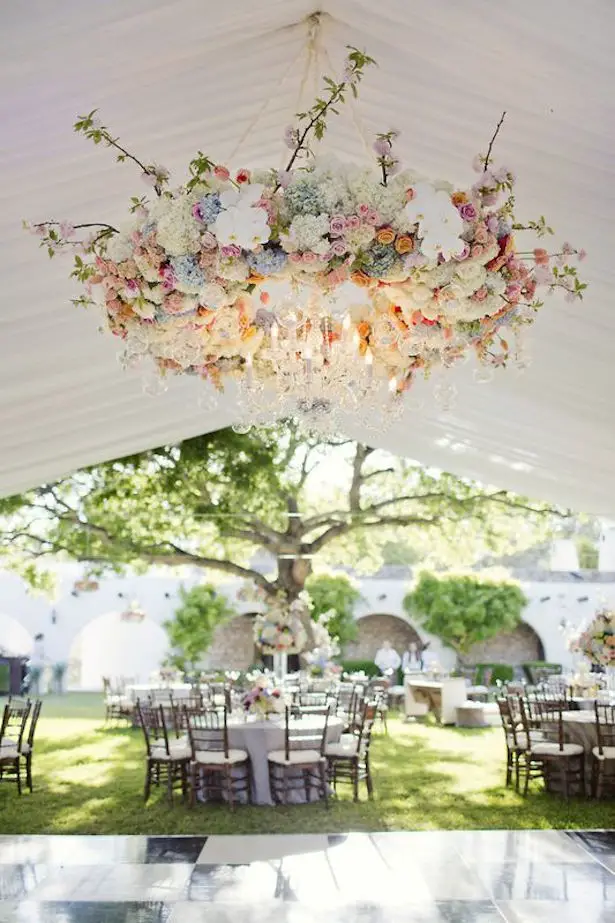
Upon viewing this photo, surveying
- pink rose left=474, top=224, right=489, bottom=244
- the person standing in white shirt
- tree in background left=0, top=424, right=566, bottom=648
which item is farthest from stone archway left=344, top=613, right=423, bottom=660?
pink rose left=474, top=224, right=489, bottom=244

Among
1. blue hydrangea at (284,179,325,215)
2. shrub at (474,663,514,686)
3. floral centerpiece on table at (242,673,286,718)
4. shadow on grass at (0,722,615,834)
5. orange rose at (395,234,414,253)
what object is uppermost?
blue hydrangea at (284,179,325,215)

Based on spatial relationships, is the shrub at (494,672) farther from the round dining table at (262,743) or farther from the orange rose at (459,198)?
the orange rose at (459,198)

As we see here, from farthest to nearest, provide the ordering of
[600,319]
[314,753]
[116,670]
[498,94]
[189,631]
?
[116,670], [189,631], [314,753], [600,319], [498,94]

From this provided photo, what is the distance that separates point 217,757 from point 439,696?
31.6 ft

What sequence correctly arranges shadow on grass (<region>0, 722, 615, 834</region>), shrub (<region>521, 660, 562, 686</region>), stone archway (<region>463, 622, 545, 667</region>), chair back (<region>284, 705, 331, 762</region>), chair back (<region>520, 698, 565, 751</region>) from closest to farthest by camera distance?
shadow on grass (<region>0, 722, 615, 834</region>), chair back (<region>284, 705, 331, 762</region>), chair back (<region>520, 698, 565, 751</region>), shrub (<region>521, 660, 562, 686</region>), stone archway (<region>463, 622, 545, 667</region>)

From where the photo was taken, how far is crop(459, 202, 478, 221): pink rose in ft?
11.3

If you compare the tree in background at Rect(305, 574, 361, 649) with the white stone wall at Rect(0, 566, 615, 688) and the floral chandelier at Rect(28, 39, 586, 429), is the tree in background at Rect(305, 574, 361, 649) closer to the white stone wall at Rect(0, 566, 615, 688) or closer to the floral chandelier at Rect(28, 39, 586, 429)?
the white stone wall at Rect(0, 566, 615, 688)

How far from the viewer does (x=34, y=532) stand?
16.0 meters

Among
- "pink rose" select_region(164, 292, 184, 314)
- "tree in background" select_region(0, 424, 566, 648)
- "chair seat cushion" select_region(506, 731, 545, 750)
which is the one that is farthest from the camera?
"tree in background" select_region(0, 424, 566, 648)

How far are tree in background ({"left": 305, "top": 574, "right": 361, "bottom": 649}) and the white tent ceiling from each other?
18.3 meters

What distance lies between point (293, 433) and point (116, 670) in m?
15.8

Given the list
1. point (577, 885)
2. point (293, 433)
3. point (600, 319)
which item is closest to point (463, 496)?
point (293, 433)

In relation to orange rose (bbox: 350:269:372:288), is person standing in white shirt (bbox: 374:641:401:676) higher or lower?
lower

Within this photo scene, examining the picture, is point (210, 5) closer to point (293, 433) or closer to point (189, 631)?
point (293, 433)
